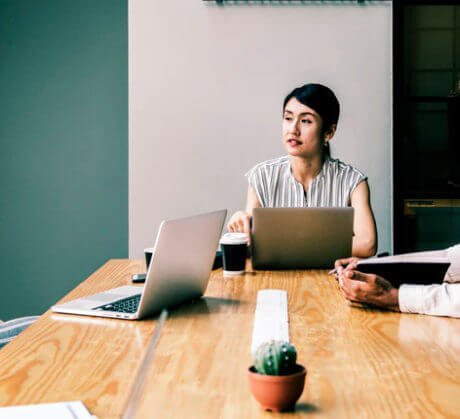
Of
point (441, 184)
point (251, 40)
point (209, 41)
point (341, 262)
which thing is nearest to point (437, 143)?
point (441, 184)

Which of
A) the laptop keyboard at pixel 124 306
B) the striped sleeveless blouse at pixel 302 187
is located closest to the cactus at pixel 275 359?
the laptop keyboard at pixel 124 306

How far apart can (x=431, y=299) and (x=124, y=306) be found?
2.54ft

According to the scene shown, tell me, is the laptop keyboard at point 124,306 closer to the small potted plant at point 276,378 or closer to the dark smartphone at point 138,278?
the dark smartphone at point 138,278

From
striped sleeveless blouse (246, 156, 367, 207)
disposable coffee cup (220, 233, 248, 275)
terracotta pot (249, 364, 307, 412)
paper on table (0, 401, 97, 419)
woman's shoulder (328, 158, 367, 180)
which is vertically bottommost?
paper on table (0, 401, 97, 419)

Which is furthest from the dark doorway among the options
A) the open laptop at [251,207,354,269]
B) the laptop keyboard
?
the laptop keyboard

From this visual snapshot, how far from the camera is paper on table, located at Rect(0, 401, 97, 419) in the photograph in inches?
27.4

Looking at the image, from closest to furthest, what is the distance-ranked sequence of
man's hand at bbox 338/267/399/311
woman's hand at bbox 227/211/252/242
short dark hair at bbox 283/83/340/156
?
man's hand at bbox 338/267/399/311 → woman's hand at bbox 227/211/252/242 → short dark hair at bbox 283/83/340/156

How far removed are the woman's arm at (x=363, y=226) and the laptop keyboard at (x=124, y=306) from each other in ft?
3.80

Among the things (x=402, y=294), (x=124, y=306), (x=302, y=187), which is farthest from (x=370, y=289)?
(x=302, y=187)

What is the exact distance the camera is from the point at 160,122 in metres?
3.32

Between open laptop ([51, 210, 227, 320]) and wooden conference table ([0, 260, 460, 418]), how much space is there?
0.04m

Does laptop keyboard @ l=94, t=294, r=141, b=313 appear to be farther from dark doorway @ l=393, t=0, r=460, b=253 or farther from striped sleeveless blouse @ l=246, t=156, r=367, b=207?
dark doorway @ l=393, t=0, r=460, b=253

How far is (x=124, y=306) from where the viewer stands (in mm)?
1299

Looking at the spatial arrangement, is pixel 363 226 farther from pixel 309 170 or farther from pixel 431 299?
pixel 431 299
